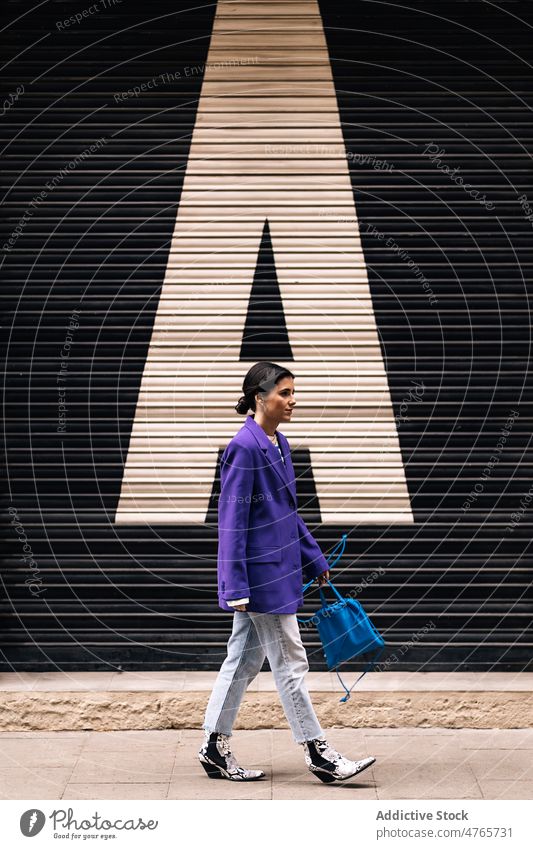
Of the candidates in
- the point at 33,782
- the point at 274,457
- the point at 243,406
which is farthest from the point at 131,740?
the point at 243,406


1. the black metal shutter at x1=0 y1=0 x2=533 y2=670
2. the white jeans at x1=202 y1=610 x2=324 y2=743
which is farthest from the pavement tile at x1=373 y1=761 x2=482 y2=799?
the black metal shutter at x1=0 y1=0 x2=533 y2=670

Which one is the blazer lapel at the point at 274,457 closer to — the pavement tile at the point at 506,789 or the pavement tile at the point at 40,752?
the pavement tile at the point at 506,789

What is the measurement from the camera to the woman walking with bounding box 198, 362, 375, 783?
5590 mm

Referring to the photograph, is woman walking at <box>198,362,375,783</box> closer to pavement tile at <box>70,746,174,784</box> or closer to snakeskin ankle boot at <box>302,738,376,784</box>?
snakeskin ankle boot at <box>302,738,376,784</box>

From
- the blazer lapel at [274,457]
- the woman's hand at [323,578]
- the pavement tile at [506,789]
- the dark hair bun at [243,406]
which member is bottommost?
the pavement tile at [506,789]

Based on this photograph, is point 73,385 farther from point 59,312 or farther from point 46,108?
point 46,108

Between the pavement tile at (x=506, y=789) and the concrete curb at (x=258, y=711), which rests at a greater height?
the concrete curb at (x=258, y=711)

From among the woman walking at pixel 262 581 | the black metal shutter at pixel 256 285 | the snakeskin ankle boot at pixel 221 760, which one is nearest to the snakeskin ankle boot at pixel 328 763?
the woman walking at pixel 262 581

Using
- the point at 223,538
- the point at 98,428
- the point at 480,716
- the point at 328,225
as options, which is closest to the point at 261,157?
the point at 328,225

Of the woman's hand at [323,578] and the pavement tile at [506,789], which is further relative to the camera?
the woman's hand at [323,578]

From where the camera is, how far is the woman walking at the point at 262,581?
559 cm

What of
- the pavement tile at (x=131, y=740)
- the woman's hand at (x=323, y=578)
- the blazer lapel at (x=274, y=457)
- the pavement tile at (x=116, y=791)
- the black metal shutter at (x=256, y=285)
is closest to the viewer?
the pavement tile at (x=116, y=791)

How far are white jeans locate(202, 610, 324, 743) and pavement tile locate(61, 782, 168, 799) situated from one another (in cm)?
36

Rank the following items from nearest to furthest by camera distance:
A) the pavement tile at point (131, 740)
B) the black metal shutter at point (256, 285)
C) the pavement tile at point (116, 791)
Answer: the pavement tile at point (116, 791) → the pavement tile at point (131, 740) → the black metal shutter at point (256, 285)
